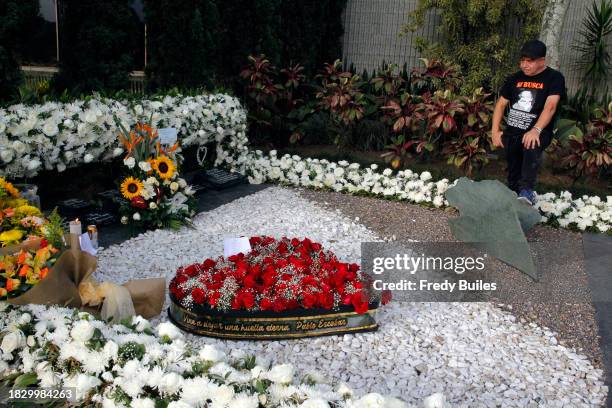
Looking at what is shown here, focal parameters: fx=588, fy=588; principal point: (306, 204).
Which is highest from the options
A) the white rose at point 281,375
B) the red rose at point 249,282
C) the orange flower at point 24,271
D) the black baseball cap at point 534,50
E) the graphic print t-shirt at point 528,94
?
the black baseball cap at point 534,50

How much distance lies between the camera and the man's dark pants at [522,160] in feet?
16.1

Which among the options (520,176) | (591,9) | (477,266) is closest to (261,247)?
(477,266)

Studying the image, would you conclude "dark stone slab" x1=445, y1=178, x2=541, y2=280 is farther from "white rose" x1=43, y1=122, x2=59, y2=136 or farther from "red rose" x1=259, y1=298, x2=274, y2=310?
"white rose" x1=43, y1=122, x2=59, y2=136

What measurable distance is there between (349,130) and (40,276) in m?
5.86

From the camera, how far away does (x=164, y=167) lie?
4.45m

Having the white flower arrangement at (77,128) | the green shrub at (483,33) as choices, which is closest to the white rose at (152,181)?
the white flower arrangement at (77,128)

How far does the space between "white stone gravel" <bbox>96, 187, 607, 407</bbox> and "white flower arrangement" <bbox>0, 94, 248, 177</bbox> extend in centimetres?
97

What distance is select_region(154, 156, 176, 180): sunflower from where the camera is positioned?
14.5ft

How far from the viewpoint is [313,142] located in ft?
27.1

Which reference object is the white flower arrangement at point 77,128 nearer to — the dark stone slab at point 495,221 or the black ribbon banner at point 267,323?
the black ribbon banner at point 267,323

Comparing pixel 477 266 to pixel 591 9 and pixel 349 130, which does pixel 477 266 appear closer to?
pixel 349 130

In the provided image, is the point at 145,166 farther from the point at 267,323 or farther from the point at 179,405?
the point at 179,405

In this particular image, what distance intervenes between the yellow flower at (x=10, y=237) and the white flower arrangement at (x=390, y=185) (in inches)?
150

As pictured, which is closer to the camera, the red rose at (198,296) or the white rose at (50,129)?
the red rose at (198,296)
